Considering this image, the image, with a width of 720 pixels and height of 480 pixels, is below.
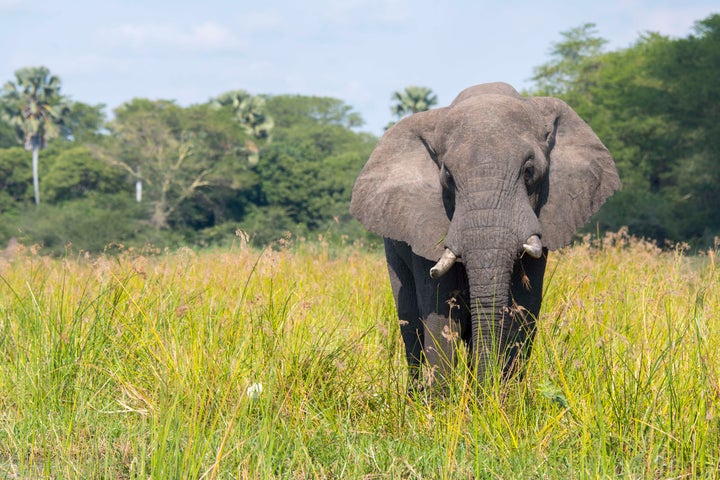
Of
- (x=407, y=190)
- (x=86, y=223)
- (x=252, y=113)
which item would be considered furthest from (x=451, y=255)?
(x=252, y=113)

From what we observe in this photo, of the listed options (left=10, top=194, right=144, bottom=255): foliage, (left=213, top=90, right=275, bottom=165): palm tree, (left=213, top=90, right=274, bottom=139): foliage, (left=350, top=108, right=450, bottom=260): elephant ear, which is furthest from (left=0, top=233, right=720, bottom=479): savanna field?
(left=213, top=90, right=274, bottom=139): foliage

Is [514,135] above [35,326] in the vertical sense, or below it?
above

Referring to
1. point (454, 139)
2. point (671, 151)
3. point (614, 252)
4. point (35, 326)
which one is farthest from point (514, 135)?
point (671, 151)

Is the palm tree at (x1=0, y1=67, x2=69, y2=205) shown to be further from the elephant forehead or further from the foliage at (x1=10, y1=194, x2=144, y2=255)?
the elephant forehead

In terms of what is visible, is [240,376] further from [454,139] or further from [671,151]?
[671,151]

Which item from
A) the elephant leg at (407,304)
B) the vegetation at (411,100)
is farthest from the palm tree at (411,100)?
the elephant leg at (407,304)

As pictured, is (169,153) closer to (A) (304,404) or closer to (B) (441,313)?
(B) (441,313)

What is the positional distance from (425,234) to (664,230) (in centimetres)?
2582

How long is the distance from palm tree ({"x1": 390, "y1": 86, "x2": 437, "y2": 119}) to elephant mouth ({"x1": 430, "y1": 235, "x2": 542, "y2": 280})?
64533mm

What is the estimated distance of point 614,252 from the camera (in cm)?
827

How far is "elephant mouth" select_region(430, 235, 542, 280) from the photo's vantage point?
3941 millimetres

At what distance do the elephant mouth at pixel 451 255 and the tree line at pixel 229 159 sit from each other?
84.2ft

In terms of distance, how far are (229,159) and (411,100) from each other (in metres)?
18.9

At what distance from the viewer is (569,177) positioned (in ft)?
14.8
